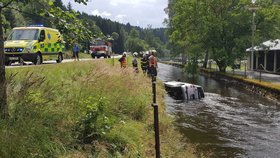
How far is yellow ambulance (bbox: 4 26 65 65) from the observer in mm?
17969

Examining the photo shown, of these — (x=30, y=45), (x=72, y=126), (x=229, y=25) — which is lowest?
(x=72, y=126)

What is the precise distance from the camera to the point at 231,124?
13359 millimetres

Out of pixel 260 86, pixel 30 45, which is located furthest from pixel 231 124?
pixel 30 45

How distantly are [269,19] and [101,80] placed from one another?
26.9 m

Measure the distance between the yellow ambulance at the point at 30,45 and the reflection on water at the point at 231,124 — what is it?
7554 mm

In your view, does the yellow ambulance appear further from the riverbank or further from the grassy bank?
the riverbank

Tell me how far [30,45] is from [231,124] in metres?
11.0

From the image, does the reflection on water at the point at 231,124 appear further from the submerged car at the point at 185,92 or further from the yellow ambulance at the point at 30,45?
the yellow ambulance at the point at 30,45

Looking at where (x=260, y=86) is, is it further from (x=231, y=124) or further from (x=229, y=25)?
(x=229, y=25)

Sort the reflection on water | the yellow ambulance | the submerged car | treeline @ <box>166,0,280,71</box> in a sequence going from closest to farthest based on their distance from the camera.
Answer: the reflection on water → the yellow ambulance → the submerged car → treeline @ <box>166,0,280,71</box>

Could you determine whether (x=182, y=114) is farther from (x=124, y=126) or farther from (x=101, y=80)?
(x=124, y=126)

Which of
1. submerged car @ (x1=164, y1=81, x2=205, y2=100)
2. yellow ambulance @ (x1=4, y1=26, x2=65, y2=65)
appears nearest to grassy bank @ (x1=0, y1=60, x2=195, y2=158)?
yellow ambulance @ (x1=4, y1=26, x2=65, y2=65)

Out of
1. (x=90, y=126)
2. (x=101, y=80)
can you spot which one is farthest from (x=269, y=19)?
(x=90, y=126)

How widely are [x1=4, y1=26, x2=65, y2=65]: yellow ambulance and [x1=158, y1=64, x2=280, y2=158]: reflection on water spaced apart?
755 centimetres
